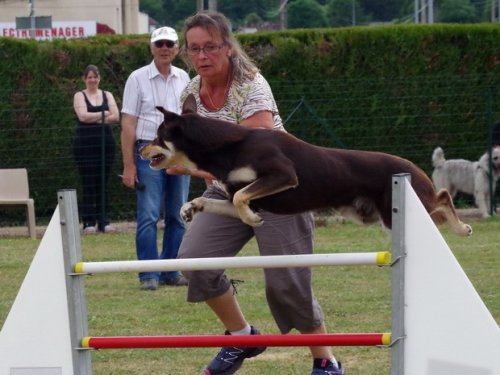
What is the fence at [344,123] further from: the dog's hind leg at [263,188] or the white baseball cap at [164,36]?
the dog's hind leg at [263,188]

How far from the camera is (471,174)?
15.6 metres

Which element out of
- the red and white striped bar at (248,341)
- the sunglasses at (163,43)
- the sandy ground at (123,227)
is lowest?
the sandy ground at (123,227)

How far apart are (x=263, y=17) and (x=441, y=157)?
44.6 metres

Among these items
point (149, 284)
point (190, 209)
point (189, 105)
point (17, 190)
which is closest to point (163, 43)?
point (149, 284)

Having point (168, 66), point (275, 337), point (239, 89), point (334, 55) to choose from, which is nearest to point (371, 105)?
point (334, 55)

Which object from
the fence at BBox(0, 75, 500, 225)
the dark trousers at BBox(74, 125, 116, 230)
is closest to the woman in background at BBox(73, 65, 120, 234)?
the dark trousers at BBox(74, 125, 116, 230)

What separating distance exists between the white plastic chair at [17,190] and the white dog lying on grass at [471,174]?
536 centimetres

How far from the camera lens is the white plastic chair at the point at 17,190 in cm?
1424

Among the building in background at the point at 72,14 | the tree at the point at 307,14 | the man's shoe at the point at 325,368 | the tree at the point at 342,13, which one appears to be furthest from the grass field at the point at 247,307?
the tree at the point at 342,13

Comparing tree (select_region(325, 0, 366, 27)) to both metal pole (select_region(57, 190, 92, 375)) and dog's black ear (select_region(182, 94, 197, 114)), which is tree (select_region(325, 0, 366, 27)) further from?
metal pole (select_region(57, 190, 92, 375))

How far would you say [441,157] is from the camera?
611 inches

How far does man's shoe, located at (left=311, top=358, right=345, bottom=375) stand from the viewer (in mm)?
6008

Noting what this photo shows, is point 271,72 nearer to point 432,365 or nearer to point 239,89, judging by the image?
point 239,89

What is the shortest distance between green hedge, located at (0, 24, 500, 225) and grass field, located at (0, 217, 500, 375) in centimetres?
285
